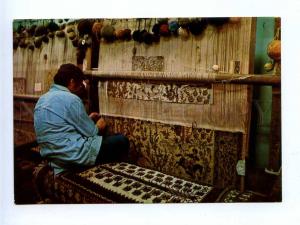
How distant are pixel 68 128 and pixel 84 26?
45 cm

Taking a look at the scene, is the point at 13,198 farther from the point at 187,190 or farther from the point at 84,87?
the point at 187,190

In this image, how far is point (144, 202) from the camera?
1979mm

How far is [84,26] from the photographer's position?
1963 millimetres

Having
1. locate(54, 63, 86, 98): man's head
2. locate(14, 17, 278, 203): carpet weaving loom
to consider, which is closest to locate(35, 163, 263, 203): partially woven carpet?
locate(14, 17, 278, 203): carpet weaving loom

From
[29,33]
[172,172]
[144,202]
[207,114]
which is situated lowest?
[144,202]

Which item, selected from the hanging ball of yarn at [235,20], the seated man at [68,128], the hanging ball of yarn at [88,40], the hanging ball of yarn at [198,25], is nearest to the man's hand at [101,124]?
the seated man at [68,128]

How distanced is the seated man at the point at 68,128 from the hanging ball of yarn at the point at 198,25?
20.6 inches

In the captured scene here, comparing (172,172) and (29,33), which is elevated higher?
(29,33)

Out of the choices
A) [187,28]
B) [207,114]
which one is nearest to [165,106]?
[207,114]

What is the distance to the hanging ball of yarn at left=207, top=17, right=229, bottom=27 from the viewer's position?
1932 millimetres

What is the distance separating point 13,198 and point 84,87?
1.90 ft

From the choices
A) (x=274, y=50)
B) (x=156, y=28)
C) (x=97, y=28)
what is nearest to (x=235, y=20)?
(x=274, y=50)

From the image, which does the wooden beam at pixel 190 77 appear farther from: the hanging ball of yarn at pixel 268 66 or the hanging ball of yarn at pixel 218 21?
the hanging ball of yarn at pixel 218 21

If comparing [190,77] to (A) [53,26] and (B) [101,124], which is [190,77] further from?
(A) [53,26]
